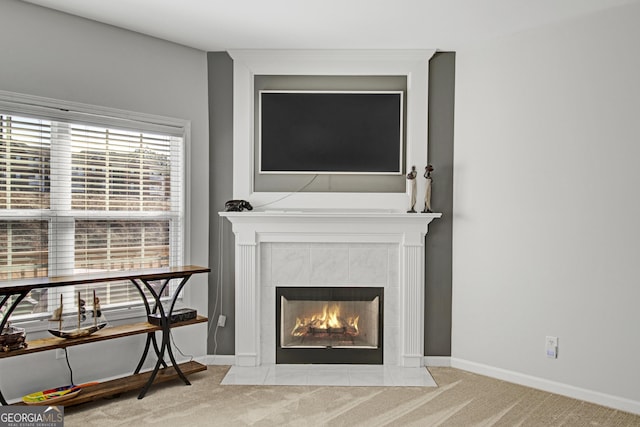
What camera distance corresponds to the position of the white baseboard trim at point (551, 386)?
3156mm

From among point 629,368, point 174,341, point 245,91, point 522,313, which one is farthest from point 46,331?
point 629,368

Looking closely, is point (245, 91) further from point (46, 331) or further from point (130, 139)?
point (46, 331)

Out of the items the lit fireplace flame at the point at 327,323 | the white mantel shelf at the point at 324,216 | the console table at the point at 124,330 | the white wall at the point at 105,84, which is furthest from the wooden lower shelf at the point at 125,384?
the white mantel shelf at the point at 324,216

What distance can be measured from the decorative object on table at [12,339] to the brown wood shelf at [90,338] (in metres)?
0.03

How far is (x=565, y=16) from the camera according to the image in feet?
11.0

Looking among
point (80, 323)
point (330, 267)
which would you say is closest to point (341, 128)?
point (330, 267)

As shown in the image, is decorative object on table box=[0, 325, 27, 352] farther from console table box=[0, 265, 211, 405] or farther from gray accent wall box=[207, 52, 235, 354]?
gray accent wall box=[207, 52, 235, 354]

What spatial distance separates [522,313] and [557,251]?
0.55 m

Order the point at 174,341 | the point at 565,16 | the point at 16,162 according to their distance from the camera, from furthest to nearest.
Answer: the point at 174,341 → the point at 565,16 → the point at 16,162

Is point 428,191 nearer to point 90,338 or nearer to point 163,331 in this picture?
point 163,331

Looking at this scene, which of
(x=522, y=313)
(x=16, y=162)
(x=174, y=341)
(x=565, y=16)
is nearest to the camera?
(x=16, y=162)

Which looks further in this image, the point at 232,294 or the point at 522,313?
the point at 232,294

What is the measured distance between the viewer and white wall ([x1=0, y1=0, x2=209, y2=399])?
3.08m

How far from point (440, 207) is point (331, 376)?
5.35 ft
